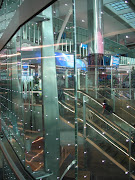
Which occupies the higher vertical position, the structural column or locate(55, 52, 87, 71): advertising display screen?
the structural column

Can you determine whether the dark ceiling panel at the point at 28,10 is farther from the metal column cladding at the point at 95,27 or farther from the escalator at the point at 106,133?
the escalator at the point at 106,133

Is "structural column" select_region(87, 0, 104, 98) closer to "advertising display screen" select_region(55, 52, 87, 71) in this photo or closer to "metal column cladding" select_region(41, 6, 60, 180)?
"advertising display screen" select_region(55, 52, 87, 71)

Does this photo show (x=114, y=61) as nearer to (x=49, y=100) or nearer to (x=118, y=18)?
(x=118, y=18)

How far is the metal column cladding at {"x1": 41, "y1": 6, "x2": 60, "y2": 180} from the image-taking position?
221 cm

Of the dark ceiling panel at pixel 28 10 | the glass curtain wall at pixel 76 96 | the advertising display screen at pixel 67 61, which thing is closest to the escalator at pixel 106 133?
the glass curtain wall at pixel 76 96

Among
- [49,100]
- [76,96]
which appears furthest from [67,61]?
[49,100]

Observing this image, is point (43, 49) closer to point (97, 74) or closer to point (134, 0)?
point (97, 74)

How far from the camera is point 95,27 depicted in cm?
154

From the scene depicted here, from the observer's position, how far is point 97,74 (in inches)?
63.1

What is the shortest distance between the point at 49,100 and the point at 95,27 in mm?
1114

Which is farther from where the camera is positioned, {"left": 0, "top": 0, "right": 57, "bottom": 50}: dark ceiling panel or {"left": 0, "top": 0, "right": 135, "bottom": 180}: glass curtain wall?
{"left": 0, "top": 0, "right": 57, "bottom": 50}: dark ceiling panel

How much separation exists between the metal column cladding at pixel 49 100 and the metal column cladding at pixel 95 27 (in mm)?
701

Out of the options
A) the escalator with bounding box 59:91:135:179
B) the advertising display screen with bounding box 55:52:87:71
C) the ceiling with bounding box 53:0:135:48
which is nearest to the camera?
the ceiling with bounding box 53:0:135:48

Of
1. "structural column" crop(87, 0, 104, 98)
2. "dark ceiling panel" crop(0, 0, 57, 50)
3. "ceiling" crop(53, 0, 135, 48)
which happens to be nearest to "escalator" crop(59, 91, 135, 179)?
"structural column" crop(87, 0, 104, 98)
